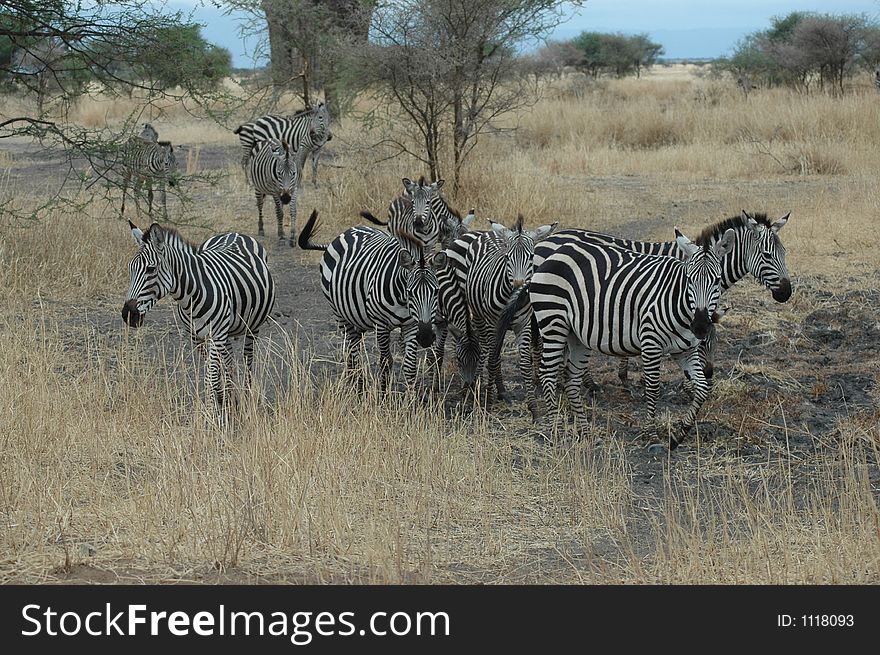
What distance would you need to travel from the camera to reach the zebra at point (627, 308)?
6535 millimetres

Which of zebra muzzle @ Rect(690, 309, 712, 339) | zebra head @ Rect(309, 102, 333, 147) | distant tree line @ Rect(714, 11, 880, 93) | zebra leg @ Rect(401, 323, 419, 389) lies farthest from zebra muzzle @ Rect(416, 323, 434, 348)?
distant tree line @ Rect(714, 11, 880, 93)

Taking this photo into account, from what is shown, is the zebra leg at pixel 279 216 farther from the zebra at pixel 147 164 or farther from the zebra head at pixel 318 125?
the zebra head at pixel 318 125

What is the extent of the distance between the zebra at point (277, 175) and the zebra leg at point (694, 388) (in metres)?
7.19

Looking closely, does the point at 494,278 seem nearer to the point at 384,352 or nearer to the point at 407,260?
the point at 407,260

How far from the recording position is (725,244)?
6652 mm

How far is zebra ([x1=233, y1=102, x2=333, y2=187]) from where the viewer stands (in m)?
14.5

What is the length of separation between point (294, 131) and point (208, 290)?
8225mm

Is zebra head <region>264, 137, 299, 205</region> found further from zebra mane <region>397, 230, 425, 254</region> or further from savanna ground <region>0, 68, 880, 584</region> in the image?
zebra mane <region>397, 230, 425, 254</region>

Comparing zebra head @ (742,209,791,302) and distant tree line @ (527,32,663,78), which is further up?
distant tree line @ (527,32,663,78)

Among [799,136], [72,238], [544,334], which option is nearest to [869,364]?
[544,334]

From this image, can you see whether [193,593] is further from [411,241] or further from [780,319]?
[780,319]

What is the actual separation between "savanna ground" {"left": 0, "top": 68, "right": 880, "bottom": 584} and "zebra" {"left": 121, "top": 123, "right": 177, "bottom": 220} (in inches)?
25.8

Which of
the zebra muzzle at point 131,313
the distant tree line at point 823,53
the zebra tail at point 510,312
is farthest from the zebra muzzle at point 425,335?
the distant tree line at point 823,53

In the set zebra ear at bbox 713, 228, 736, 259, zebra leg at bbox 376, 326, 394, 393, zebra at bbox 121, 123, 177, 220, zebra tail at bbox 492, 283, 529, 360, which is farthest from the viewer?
zebra at bbox 121, 123, 177, 220
